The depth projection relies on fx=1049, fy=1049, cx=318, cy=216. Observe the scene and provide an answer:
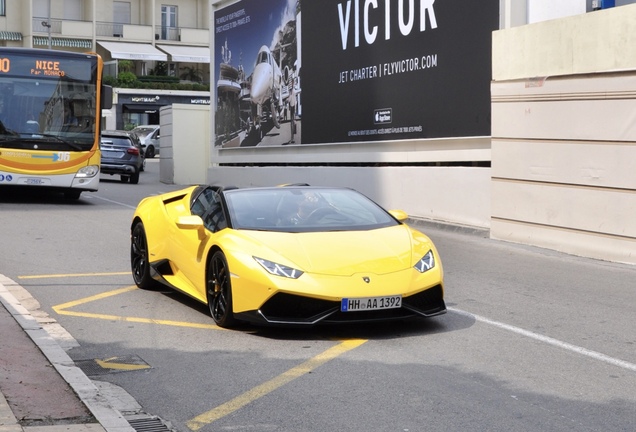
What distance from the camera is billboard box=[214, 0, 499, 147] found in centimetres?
1805

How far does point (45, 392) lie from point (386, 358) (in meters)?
2.42

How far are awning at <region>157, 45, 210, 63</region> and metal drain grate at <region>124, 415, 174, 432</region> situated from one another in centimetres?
6581

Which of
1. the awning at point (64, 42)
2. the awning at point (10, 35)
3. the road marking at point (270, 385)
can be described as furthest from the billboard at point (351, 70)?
the awning at point (10, 35)

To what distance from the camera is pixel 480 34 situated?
17578 mm

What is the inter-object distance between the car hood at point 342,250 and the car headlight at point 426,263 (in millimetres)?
47

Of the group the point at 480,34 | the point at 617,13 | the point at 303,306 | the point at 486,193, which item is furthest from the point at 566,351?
the point at 480,34

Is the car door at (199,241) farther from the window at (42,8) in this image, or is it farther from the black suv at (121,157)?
the window at (42,8)

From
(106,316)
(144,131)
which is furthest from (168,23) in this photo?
(106,316)

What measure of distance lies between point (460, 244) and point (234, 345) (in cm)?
841

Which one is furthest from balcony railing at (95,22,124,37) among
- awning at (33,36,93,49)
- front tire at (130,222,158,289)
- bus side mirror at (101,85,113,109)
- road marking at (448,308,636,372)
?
road marking at (448,308,636,372)

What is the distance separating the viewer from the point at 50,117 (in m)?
22.2

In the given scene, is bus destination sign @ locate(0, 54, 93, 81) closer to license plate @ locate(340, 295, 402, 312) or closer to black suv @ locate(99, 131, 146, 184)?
black suv @ locate(99, 131, 146, 184)

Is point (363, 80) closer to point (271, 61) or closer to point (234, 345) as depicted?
point (271, 61)

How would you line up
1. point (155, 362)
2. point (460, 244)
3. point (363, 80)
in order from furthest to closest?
1. point (363, 80)
2. point (460, 244)
3. point (155, 362)
